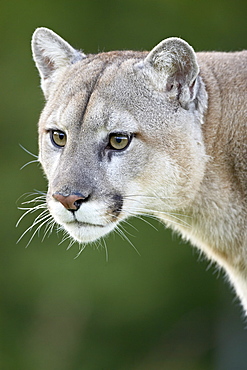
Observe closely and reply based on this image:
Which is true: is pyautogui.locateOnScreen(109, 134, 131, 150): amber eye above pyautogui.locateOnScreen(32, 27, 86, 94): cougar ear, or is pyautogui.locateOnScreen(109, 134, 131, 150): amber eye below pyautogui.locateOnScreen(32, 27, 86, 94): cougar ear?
below

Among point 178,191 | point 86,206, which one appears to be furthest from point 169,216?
point 86,206

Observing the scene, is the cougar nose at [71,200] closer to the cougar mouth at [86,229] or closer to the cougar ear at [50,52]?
the cougar mouth at [86,229]

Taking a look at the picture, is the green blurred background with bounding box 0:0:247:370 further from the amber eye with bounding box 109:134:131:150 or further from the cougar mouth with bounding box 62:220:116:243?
the amber eye with bounding box 109:134:131:150

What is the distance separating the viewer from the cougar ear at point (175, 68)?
6.02 m

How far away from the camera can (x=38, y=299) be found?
13203mm

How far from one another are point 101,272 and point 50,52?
645cm

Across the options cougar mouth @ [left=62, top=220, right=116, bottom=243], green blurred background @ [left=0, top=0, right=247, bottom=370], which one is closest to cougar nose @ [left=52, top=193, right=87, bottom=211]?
cougar mouth @ [left=62, top=220, right=116, bottom=243]

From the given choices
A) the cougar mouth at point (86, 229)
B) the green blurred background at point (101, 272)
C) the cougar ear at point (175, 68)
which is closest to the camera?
the cougar mouth at point (86, 229)

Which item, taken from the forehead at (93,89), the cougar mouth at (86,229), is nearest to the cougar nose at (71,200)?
the cougar mouth at (86,229)

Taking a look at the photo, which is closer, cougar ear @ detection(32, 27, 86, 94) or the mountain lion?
the mountain lion

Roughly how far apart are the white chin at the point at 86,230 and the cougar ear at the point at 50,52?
170cm

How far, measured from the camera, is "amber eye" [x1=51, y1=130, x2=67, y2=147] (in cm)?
625

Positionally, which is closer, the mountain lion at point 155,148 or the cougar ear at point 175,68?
the mountain lion at point 155,148

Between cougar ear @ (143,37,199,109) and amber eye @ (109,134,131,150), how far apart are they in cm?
55
